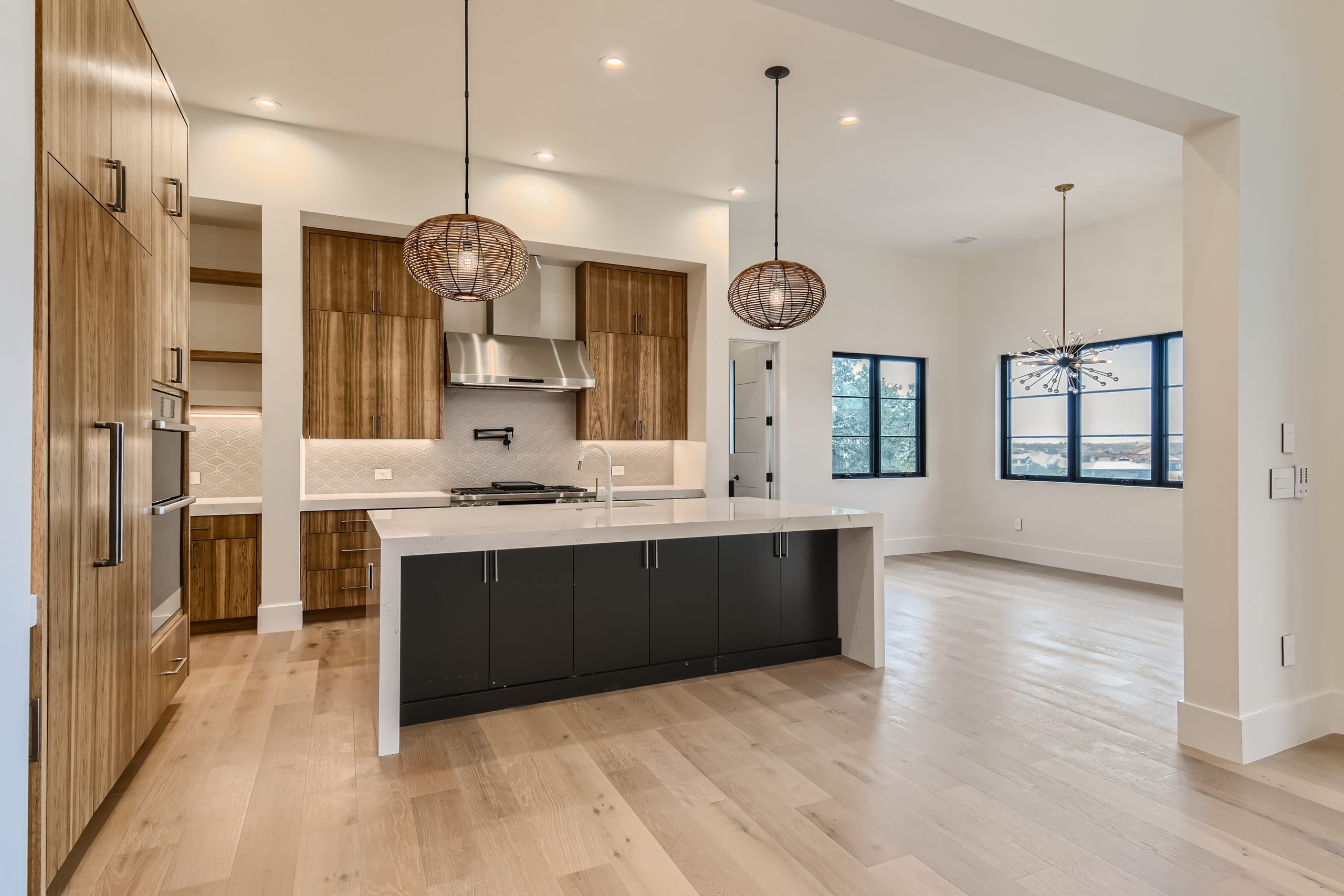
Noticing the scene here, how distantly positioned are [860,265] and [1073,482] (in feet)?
9.62

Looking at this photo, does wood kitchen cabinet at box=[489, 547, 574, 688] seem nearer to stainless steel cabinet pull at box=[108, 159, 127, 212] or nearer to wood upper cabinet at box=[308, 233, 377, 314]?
stainless steel cabinet pull at box=[108, 159, 127, 212]

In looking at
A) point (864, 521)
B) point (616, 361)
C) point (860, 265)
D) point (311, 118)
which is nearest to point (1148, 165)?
point (860, 265)

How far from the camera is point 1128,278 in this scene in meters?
6.35

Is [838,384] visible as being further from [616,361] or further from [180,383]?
→ [180,383]

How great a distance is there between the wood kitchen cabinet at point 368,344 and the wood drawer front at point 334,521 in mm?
534

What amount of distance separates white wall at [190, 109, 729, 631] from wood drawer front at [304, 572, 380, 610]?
13 cm

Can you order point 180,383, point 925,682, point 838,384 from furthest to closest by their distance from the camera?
point 838,384 → point 925,682 → point 180,383

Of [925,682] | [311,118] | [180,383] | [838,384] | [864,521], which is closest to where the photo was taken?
[180,383]

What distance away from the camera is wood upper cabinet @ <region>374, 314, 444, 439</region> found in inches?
203

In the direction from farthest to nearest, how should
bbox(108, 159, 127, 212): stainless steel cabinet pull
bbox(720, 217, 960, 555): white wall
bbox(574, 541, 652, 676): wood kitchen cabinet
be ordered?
bbox(720, 217, 960, 555): white wall, bbox(574, 541, 652, 676): wood kitchen cabinet, bbox(108, 159, 127, 212): stainless steel cabinet pull

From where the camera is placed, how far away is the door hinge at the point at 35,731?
1.58 m

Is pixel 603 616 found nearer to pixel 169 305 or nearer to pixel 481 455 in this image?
pixel 169 305

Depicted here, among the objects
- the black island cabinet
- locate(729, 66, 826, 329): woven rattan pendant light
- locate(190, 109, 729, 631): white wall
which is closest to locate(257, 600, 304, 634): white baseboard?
locate(190, 109, 729, 631): white wall

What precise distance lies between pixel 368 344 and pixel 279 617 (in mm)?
1887
